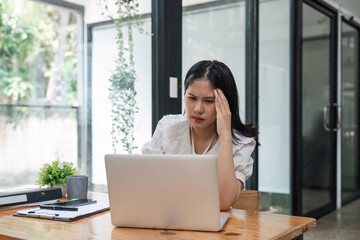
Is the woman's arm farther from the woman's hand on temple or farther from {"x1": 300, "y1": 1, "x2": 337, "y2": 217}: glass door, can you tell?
{"x1": 300, "y1": 1, "x2": 337, "y2": 217}: glass door

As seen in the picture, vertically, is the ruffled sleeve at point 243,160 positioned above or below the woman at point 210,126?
below

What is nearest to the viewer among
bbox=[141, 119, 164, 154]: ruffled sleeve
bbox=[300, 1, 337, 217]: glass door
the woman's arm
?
the woman's arm

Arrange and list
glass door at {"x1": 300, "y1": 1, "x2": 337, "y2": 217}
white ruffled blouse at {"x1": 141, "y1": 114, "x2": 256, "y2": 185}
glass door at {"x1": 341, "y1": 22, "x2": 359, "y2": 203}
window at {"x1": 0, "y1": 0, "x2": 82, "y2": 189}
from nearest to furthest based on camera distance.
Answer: white ruffled blouse at {"x1": 141, "y1": 114, "x2": 256, "y2": 185}, window at {"x1": 0, "y1": 0, "x2": 82, "y2": 189}, glass door at {"x1": 300, "y1": 1, "x2": 337, "y2": 217}, glass door at {"x1": 341, "y1": 22, "x2": 359, "y2": 203}

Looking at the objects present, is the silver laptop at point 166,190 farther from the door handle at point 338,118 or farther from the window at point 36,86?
the door handle at point 338,118

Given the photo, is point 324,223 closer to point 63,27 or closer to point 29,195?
point 63,27

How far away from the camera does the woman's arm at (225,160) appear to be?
5.19ft

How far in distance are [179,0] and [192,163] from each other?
1743 millimetres

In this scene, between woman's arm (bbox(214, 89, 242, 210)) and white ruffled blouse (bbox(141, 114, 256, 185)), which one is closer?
woman's arm (bbox(214, 89, 242, 210))

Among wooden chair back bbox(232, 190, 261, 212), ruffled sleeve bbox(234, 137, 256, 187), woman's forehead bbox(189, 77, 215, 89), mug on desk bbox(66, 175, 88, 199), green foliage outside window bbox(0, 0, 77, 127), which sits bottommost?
wooden chair back bbox(232, 190, 261, 212)

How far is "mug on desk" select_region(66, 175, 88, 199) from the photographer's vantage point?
1.78m

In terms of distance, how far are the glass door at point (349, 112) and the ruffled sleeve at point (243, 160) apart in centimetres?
408

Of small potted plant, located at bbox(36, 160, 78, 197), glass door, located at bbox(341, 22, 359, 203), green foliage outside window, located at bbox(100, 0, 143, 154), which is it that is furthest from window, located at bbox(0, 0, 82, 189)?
glass door, located at bbox(341, 22, 359, 203)

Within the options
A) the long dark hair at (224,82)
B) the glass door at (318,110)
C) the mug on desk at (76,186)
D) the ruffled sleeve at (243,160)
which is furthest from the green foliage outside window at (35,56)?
the glass door at (318,110)

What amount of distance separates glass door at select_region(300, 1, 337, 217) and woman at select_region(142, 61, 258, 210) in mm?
2743
